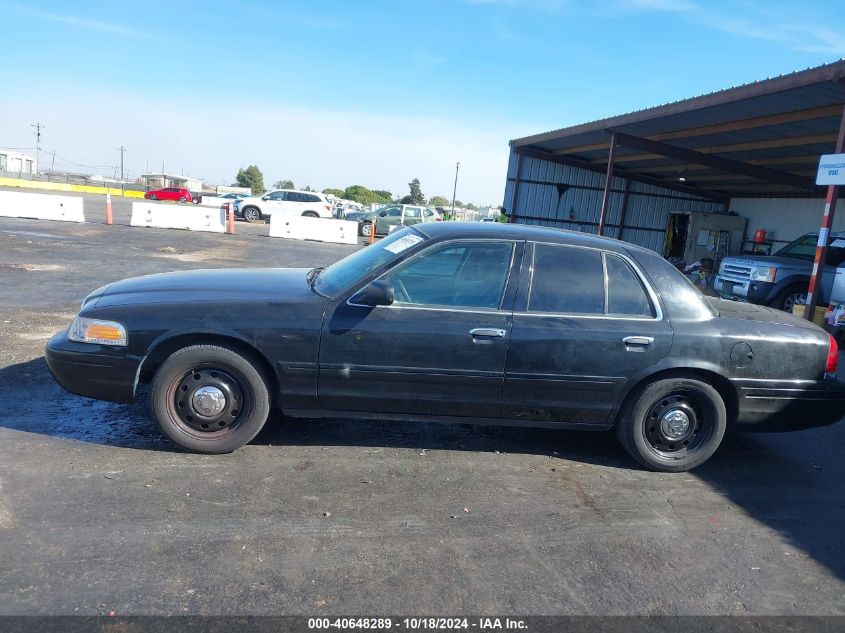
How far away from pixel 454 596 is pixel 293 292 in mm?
2212

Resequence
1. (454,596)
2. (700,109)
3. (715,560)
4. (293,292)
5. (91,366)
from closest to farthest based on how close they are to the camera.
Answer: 1. (454,596)
2. (715,560)
3. (91,366)
4. (293,292)
5. (700,109)

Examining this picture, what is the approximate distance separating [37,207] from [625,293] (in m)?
20.6

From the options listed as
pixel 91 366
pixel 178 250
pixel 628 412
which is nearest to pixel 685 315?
pixel 628 412

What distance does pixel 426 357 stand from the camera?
4023 mm

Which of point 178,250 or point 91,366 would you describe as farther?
point 178,250

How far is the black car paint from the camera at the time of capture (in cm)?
398

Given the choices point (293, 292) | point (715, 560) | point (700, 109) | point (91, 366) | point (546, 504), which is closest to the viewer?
point (715, 560)

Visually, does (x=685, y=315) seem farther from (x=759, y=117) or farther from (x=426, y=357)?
(x=759, y=117)

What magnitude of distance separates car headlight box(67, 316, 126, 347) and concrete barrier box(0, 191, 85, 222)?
18102 mm

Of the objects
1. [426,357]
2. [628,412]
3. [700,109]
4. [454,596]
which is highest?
[700,109]

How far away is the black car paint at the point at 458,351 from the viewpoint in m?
3.98

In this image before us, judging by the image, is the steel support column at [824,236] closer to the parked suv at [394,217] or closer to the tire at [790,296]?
the tire at [790,296]

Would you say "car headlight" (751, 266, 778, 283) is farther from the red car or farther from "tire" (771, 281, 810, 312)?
the red car

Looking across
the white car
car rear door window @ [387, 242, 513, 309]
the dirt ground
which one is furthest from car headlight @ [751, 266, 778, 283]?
the white car
